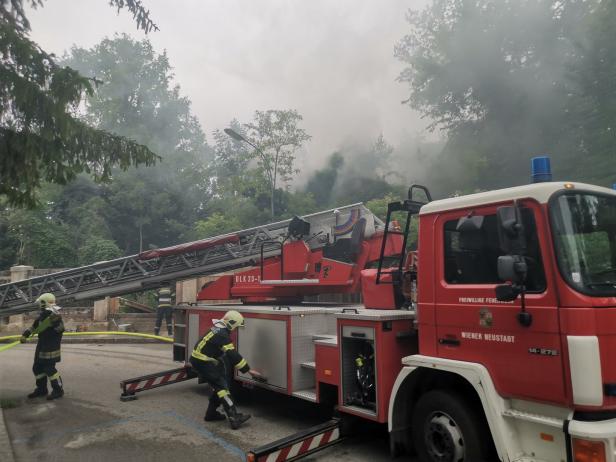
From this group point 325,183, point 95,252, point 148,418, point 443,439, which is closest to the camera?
point 443,439

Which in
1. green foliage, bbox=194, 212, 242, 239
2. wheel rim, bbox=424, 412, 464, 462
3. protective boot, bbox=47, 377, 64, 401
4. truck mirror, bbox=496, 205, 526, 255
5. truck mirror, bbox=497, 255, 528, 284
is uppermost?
green foliage, bbox=194, 212, 242, 239

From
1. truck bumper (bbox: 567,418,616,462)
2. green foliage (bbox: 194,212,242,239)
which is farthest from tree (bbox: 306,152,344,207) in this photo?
truck bumper (bbox: 567,418,616,462)

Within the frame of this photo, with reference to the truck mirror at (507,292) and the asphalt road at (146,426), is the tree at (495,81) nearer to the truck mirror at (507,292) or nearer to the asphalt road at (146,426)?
the asphalt road at (146,426)

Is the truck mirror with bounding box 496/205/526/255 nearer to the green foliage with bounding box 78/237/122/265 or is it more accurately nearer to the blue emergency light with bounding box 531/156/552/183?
the blue emergency light with bounding box 531/156/552/183

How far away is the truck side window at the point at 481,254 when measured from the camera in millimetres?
3127

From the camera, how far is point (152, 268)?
8.62 m

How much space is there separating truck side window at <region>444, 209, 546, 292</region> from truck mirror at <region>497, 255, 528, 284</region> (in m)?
0.21

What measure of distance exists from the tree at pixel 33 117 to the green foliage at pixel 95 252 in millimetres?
Result: 18296

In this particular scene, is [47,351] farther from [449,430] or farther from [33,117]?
[449,430]

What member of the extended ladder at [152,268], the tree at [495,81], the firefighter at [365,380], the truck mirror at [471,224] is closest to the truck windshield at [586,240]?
the truck mirror at [471,224]

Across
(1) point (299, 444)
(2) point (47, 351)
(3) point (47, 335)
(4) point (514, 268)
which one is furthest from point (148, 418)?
(4) point (514, 268)

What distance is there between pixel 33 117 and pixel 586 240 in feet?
18.7

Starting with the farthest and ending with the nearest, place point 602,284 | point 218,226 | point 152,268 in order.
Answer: point 218,226 < point 152,268 < point 602,284

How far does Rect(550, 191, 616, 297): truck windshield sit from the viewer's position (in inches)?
118
